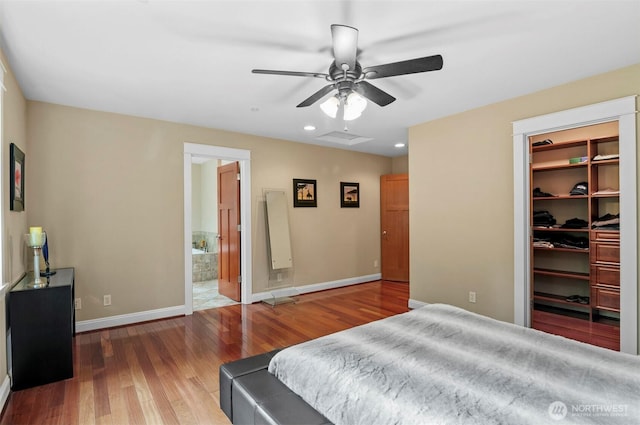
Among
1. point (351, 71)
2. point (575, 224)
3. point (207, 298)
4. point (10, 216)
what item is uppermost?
point (351, 71)

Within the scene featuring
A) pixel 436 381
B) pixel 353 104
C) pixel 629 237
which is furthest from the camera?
pixel 629 237

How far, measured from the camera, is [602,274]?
151 inches

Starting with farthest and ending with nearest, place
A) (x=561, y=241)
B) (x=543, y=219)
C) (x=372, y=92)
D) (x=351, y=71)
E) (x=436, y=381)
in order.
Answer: (x=543, y=219)
(x=561, y=241)
(x=372, y=92)
(x=351, y=71)
(x=436, y=381)

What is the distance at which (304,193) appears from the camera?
559 cm

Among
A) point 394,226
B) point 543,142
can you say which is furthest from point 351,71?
point 394,226

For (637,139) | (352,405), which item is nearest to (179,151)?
(352,405)

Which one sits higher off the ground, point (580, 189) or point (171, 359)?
point (580, 189)

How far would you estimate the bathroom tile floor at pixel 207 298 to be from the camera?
4.86 metres

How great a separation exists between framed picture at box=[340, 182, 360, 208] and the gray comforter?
4.10 metres

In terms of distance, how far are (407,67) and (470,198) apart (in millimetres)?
2399

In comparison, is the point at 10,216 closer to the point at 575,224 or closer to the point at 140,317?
the point at 140,317

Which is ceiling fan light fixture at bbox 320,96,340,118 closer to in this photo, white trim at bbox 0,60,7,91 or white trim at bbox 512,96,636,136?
white trim at bbox 512,96,636,136

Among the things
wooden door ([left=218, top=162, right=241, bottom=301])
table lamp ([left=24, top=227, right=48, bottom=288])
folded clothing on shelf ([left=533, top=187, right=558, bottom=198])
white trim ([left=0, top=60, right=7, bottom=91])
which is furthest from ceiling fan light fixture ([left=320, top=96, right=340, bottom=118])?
folded clothing on shelf ([left=533, top=187, right=558, bottom=198])

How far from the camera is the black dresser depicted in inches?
101
